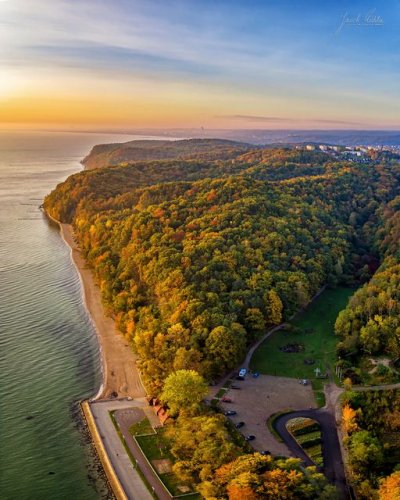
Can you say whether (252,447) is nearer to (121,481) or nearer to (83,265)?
(121,481)

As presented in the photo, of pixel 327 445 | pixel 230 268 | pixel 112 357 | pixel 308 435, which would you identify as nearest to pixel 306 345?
pixel 230 268

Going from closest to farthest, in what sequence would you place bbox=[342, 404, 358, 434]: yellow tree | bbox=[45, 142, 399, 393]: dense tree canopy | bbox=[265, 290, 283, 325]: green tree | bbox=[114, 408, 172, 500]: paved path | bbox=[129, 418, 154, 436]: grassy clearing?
bbox=[114, 408, 172, 500]: paved path
bbox=[342, 404, 358, 434]: yellow tree
bbox=[129, 418, 154, 436]: grassy clearing
bbox=[45, 142, 399, 393]: dense tree canopy
bbox=[265, 290, 283, 325]: green tree

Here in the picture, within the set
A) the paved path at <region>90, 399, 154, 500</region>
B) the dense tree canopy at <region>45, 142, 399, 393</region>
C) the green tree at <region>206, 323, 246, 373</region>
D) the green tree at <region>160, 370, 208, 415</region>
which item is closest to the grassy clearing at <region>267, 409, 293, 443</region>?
the green tree at <region>160, 370, 208, 415</region>

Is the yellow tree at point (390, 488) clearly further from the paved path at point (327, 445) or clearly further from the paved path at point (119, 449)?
the paved path at point (119, 449)

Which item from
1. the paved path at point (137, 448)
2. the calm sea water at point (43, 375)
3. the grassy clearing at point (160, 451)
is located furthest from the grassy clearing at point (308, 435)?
the calm sea water at point (43, 375)

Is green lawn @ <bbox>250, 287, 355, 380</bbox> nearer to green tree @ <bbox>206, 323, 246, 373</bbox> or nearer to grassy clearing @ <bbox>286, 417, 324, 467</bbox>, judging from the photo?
green tree @ <bbox>206, 323, 246, 373</bbox>

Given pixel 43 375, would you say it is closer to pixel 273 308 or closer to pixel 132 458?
pixel 132 458

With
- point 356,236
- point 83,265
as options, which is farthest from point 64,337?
point 356,236
